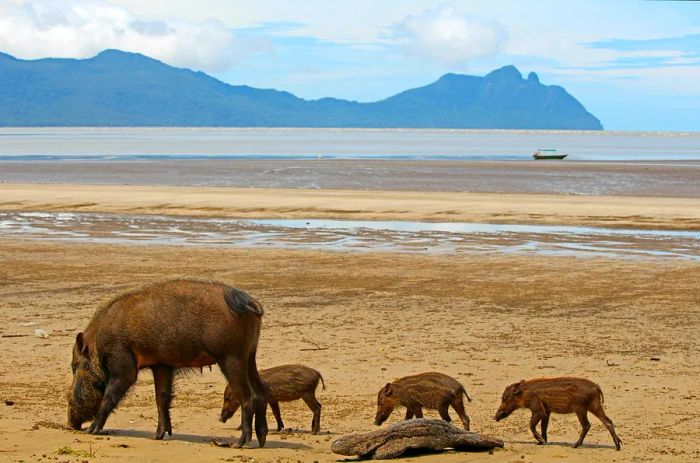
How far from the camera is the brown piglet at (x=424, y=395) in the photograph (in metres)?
10.2

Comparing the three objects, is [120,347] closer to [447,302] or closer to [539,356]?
[539,356]

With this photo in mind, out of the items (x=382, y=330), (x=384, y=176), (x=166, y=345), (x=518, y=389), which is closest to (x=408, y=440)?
(x=518, y=389)

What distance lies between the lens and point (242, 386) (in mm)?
9469

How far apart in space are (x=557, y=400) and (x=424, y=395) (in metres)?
1.27

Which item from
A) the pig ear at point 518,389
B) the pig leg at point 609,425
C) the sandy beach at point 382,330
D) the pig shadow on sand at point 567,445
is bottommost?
→ the sandy beach at point 382,330

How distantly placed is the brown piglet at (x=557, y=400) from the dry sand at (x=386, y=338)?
0.27m

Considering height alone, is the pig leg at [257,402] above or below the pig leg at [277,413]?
above

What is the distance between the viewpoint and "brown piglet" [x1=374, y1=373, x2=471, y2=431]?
1016 centimetres

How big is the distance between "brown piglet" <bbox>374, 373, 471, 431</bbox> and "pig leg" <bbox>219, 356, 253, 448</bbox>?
141cm

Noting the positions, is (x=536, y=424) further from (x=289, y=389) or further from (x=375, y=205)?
(x=375, y=205)

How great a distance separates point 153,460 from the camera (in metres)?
8.57

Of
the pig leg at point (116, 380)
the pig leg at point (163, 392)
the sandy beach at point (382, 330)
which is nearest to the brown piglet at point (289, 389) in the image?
the sandy beach at point (382, 330)

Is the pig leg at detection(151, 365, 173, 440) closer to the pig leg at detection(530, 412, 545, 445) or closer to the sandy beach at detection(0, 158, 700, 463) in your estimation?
the sandy beach at detection(0, 158, 700, 463)

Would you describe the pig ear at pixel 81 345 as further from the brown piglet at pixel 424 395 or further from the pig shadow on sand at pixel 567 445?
the pig shadow on sand at pixel 567 445
